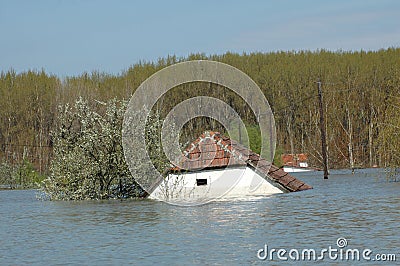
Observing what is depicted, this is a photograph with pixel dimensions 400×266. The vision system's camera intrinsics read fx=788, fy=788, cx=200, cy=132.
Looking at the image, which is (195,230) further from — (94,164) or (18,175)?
(18,175)

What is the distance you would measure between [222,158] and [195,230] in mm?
11682

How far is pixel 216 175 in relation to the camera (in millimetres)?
34406

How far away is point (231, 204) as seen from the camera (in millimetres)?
32500

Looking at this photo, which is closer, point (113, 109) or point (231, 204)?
point (231, 204)

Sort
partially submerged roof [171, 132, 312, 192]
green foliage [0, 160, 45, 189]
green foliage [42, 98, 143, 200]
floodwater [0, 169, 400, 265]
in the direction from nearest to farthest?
1. floodwater [0, 169, 400, 265]
2. partially submerged roof [171, 132, 312, 192]
3. green foliage [42, 98, 143, 200]
4. green foliage [0, 160, 45, 189]

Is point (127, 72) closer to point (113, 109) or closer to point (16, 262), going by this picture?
point (113, 109)

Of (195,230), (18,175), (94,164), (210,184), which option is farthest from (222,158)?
(18,175)

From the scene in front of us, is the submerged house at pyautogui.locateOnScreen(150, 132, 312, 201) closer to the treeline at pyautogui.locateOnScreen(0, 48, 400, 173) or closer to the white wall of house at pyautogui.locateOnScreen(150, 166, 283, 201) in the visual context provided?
the white wall of house at pyautogui.locateOnScreen(150, 166, 283, 201)

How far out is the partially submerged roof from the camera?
34094 millimetres

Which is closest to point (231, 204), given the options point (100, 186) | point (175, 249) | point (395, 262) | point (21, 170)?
point (100, 186)

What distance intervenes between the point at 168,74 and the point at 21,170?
2051 cm

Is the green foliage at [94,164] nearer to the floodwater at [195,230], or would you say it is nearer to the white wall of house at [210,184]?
the floodwater at [195,230]

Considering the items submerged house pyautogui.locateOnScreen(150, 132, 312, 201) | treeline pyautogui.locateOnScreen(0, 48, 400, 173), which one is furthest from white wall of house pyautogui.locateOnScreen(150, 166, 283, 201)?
treeline pyautogui.locateOnScreen(0, 48, 400, 173)

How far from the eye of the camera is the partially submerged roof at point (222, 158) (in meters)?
34.1
